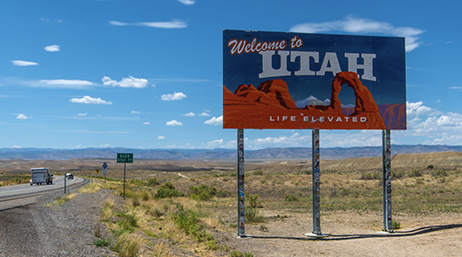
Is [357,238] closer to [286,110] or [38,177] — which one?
[286,110]

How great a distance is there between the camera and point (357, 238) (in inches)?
570

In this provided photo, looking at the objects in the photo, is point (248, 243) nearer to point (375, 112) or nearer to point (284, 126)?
point (284, 126)

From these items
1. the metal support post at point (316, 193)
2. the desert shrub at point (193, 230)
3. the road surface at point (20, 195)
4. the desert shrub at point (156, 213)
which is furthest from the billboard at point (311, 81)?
the road surface at point (20, 195)

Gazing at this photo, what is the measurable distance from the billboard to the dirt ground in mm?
4483

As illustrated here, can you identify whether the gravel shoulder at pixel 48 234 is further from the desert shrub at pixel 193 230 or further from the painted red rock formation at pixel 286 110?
the painted red rock formation at pixel 286 110

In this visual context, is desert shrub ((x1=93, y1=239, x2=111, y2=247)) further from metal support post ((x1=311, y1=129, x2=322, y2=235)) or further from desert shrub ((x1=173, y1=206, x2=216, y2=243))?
metal support post ((x1=311, y1=129, x2=322, y2=235))

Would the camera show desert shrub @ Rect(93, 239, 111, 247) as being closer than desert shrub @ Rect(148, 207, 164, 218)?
Yes

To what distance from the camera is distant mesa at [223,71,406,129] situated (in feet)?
49.3

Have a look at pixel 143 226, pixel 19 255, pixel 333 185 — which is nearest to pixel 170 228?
pixel 143 226

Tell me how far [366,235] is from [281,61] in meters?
7.96

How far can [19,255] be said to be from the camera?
8.12 m

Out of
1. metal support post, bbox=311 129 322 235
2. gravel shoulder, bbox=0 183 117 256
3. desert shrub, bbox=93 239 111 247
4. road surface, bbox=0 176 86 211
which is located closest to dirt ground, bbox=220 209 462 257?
metal support post, bbox=311 129 322 235

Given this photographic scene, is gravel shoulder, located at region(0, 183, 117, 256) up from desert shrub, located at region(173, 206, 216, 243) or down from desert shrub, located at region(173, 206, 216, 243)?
up

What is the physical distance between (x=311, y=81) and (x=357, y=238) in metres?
6.60
